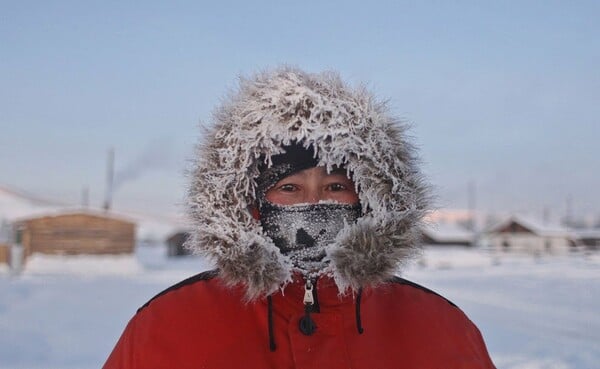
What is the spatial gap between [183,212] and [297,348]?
24.2 inches

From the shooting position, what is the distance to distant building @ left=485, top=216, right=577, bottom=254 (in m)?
49.0

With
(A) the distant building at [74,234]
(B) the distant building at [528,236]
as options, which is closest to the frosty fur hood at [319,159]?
(A) the distant building at [74,234]

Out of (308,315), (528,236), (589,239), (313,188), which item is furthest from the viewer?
(589,239)

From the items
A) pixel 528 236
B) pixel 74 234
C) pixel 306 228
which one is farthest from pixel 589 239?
pixel 306 228

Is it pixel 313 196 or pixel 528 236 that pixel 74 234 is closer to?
pixel 313 196

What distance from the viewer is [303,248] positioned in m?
1.98

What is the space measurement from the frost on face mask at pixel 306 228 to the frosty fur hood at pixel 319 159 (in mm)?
89

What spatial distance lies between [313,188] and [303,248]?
0.22m

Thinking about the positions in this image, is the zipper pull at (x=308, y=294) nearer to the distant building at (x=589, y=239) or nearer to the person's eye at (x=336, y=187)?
the person's eye at (x=336, y=187)

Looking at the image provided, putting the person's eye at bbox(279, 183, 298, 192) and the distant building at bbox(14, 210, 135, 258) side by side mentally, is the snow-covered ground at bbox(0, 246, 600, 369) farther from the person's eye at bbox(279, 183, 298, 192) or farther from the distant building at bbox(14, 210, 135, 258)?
the distant building at bbox(14, 210, 135, 258)

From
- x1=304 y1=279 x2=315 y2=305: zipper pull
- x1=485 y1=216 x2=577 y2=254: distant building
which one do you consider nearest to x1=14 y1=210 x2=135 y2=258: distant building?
x1=304 y1=279 x2=315 y2=305: zipper pull

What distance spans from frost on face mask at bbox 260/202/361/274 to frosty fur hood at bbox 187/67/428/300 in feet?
0.29

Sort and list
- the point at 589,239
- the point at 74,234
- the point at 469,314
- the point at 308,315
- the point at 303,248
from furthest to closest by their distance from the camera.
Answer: the point at 589,239, the point at 74,234, the point at 469,314, the point at 303,248, the point at 308,315

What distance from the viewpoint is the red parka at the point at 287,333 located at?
1.73 m
